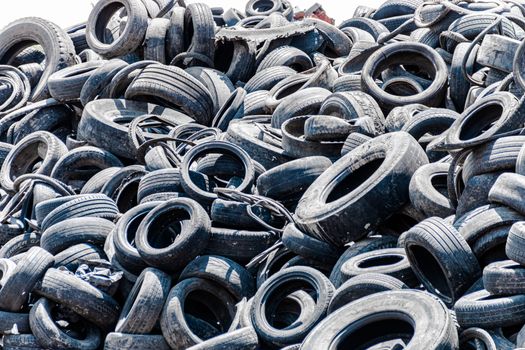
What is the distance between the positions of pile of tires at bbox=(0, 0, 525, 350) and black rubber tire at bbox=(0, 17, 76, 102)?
0.22m

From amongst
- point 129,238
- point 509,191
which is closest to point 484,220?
point 509,191

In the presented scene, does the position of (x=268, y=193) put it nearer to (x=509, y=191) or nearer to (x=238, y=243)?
(x=238, y=243)

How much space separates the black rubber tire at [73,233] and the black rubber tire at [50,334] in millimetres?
820

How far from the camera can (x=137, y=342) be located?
857 cm

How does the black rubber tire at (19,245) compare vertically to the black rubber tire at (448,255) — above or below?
below

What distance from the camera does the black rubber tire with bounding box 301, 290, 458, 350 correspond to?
6.62 meters

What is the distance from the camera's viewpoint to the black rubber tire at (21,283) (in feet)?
29.7

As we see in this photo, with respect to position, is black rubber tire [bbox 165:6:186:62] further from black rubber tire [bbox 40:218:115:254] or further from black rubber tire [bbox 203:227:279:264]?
black rubber tire [bbox 203:227:279:264]

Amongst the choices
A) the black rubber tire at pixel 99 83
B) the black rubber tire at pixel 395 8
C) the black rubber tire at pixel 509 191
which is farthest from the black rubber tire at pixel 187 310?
the black rubber tire at pixel 395 8

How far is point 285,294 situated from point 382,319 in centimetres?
156

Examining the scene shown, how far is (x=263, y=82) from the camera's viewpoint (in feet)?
43.5

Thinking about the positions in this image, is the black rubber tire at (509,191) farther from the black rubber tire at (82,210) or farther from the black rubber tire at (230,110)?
the black rubber tire at (230,110)

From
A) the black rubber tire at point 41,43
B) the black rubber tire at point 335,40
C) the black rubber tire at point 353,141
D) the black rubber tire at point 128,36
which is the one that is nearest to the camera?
the black rubber tire at point 353,141

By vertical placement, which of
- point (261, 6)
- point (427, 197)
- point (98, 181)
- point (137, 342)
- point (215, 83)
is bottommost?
point (261, 6)
